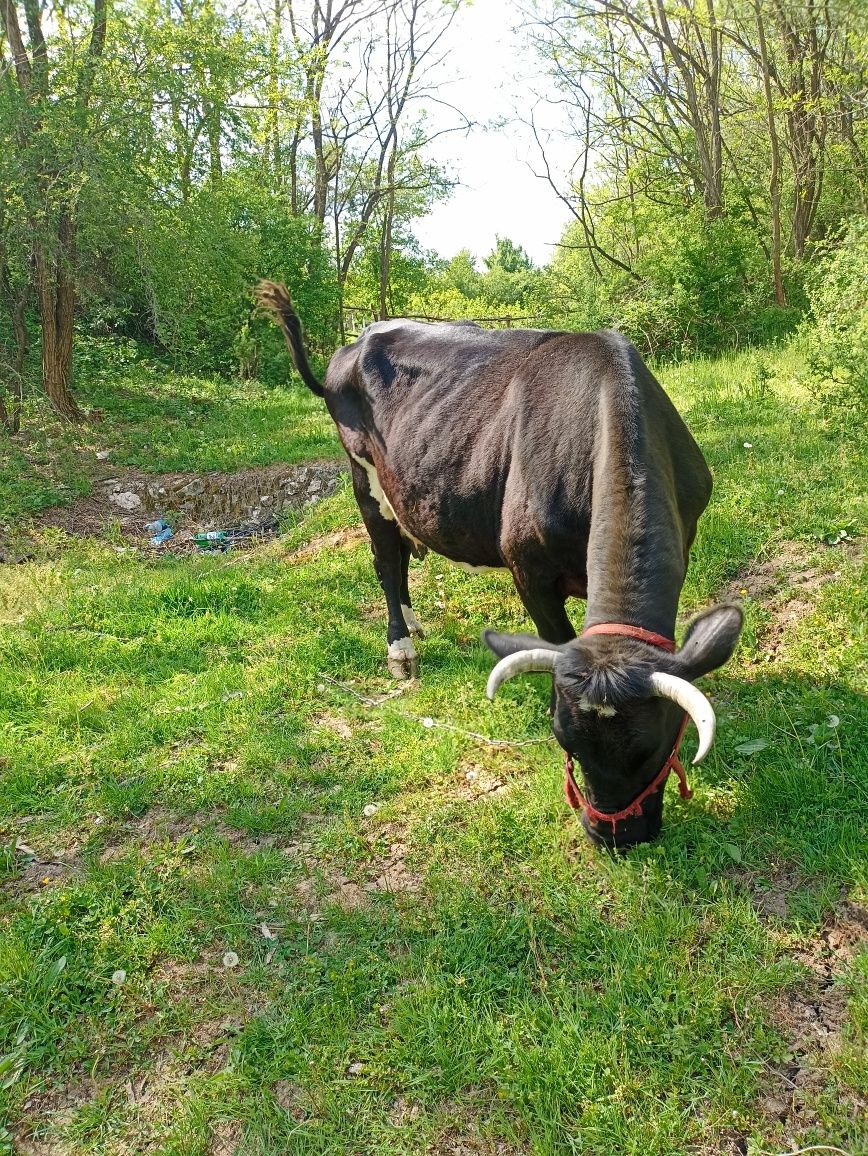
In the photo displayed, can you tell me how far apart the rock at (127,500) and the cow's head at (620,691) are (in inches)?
322

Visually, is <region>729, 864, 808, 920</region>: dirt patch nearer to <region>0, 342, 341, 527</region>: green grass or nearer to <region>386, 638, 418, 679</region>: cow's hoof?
<region>386, 638, 418, 679</region>: cow's hoof

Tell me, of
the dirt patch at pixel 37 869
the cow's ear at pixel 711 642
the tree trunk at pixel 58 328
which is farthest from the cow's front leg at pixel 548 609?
the tree trunk at pixel 58 328

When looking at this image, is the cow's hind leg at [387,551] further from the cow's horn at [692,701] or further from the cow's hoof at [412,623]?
the cow's horn at [692,701]

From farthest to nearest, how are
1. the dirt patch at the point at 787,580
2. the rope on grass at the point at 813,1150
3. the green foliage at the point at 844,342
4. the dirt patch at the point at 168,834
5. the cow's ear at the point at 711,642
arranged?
1. the green foliage at the point at 844,342
2. the dirt patch at the point at 787,580
3. the dirt patch at the point at 168,834
4. the cow's ear at the point at 711,642
5. the rope on grass at the point at 813,1150

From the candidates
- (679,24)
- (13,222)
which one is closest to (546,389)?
(13,222)

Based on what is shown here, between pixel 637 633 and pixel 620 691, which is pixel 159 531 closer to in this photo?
pixel 637 633

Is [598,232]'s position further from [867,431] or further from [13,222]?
[867,431]

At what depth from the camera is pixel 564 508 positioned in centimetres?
364

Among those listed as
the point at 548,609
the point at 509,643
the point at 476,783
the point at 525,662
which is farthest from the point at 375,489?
the point at 525,662

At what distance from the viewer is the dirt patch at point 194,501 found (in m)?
9.29

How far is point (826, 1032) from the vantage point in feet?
8.14

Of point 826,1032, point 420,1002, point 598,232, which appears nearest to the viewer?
point 826,1032

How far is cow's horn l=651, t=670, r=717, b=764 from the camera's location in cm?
235

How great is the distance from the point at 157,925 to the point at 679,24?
17330 millimetres
